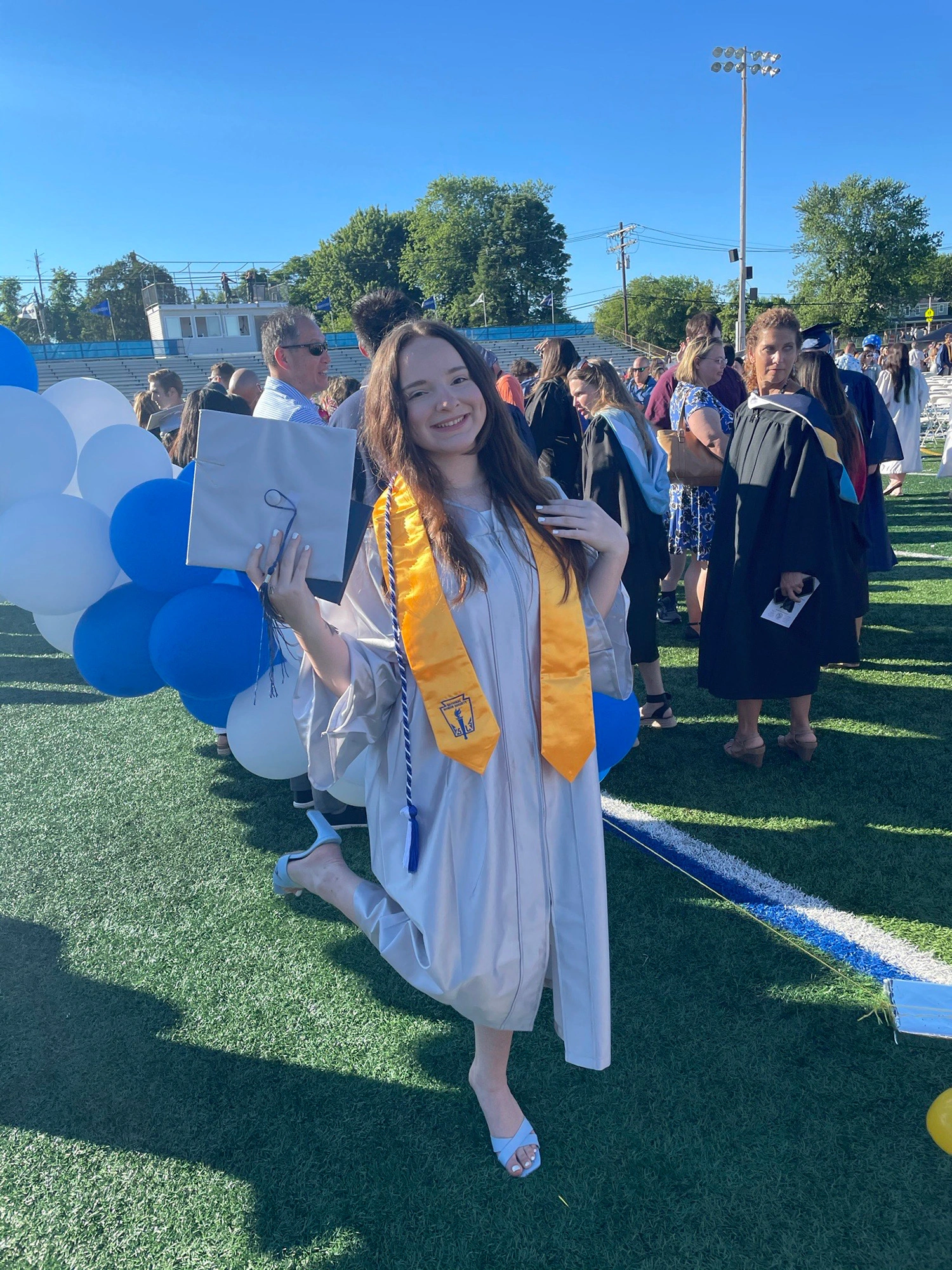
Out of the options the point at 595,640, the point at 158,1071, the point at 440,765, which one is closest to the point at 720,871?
the point at 595,640

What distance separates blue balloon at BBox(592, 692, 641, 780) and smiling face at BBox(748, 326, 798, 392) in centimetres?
172

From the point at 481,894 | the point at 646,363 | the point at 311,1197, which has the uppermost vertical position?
the point at 646,363

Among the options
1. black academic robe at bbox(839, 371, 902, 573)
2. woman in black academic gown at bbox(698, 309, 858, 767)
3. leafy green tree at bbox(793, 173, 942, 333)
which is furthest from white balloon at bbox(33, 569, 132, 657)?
leafy green tree at bbox(793, 173, 942, 333)

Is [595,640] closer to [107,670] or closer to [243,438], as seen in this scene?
[243,438]

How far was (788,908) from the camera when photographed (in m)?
2.84

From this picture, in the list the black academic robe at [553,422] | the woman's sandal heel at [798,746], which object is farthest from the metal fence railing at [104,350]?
the woman's sandal heel at [798,746]

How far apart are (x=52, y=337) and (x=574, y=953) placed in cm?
8173

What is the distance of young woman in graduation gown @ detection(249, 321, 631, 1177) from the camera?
178 cm

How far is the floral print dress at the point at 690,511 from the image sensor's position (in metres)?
4.71

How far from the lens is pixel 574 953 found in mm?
1904

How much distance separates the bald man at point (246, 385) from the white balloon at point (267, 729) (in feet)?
10.6

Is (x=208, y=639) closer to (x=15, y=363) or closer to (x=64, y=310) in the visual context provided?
(x=15, y=363)

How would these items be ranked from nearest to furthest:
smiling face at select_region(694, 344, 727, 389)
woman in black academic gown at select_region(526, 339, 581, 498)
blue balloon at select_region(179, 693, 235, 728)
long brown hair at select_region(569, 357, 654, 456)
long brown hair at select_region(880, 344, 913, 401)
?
blue balloon at select_region(179, 693, 235, 728) → long brown hair at select_region(569, 357, 654, 456) → smiling face at select_region(694, 344, 727, 389) → woman in black academic gown at select_region(526, 339, 581, 498) → long brown hair at select_region(880, 344, 913, 401)

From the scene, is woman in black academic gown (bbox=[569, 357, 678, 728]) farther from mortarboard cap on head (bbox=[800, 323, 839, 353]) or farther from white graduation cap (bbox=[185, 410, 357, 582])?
white graduation cap (bbox=[185, 410, 357, 582])
